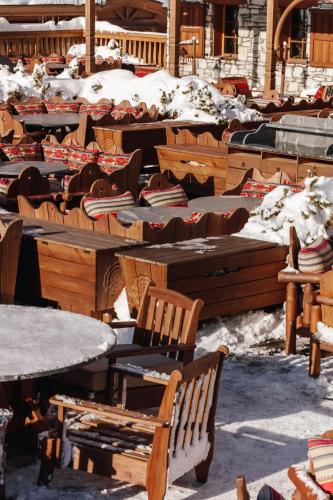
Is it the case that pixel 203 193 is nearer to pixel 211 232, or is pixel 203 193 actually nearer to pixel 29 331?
pixel 211 232

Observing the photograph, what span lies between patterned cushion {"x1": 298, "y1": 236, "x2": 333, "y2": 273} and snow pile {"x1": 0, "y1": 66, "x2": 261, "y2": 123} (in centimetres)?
928

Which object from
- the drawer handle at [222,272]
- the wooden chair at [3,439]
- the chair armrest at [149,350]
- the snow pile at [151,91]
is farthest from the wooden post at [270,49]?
the wooden chair at [3,439]

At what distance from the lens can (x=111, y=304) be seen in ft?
30.8

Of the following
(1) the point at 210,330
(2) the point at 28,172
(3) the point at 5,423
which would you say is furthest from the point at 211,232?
(3) the point at 5,423

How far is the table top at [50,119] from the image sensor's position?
1828 centimetres

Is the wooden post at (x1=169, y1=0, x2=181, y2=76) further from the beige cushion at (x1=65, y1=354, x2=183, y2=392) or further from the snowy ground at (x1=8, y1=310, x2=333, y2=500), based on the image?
the beige cushion at (x1=65, y1=354, x2=183, y2=392)

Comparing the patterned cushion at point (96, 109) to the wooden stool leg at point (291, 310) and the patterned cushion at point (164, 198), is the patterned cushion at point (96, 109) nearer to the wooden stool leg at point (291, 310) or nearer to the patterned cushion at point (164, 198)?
the patterned cushion at point (164, 198)

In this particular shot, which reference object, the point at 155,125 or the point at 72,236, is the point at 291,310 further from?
the point at 155,125

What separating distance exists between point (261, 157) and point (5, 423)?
8323mm

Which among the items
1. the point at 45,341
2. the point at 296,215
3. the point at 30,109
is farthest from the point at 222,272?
the point at 30,109

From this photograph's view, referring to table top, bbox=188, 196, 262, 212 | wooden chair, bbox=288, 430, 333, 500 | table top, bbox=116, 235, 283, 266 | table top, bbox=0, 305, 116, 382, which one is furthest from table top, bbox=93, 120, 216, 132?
wooden chair, bbox=288, 430, 333, 500

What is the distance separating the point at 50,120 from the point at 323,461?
1434 cm

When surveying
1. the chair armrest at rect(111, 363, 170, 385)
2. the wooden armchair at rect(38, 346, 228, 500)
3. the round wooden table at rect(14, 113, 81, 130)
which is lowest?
the wooden armchair at rect(38, 346, 228, 500)

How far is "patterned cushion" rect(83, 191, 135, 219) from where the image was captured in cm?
1085
